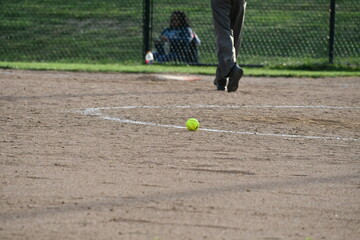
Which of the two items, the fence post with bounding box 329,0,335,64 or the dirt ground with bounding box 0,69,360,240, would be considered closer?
the dirt ground with bounding box 0,69,360,240

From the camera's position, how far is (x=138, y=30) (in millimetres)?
23266

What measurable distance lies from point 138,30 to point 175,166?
1743 centimetres

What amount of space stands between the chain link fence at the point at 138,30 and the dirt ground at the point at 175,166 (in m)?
9.41

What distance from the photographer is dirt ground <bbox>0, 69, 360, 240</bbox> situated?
4.43 m

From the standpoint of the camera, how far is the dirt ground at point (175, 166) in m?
4.43

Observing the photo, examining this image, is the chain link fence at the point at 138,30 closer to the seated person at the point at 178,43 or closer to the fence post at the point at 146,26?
the fence post at the point at 146,26

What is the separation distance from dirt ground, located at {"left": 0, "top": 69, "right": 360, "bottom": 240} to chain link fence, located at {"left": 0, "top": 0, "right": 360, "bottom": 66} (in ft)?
30.9

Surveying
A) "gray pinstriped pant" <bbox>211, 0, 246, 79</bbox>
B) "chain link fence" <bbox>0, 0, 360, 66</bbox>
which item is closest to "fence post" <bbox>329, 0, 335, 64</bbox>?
"chain link fence" <bbox>0, 0, 360, 66</bbox>

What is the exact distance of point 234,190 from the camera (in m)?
5.30

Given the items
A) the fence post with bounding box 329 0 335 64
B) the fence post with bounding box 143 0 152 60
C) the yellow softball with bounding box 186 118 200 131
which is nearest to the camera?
the yellow softball with bounding box 186 118 200 131

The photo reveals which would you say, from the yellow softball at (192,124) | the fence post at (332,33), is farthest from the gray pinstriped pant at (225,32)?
the fence post at (332,33)

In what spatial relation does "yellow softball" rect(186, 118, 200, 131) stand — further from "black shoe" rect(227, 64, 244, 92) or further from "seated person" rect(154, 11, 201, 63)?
"seated person" rect(154, 11, 201, 63)

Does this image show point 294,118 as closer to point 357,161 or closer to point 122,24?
point 357,161

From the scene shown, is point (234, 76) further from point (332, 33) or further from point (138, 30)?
point (138, 30)
